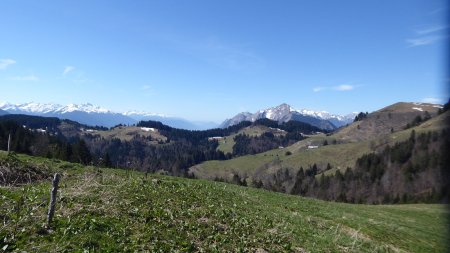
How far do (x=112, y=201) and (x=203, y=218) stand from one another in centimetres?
463

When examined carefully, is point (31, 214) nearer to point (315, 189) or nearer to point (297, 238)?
point (297, 238)

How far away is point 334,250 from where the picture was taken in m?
19.5

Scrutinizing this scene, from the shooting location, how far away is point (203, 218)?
1916 centimetres

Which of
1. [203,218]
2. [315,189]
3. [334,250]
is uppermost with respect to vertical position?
[203,218]

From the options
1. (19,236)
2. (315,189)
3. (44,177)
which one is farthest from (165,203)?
(315,189)

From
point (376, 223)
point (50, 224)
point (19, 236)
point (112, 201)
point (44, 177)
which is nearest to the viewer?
point (19, 236)

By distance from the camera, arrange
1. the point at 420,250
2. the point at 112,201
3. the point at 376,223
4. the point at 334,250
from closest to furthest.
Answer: the point at 112,201
the point at 334,250
the point at 420,250
the point at 376,223

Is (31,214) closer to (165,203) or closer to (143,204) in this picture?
(143,204)

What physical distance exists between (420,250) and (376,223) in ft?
18.7

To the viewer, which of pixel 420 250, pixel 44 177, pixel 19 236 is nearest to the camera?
pixel 19 236

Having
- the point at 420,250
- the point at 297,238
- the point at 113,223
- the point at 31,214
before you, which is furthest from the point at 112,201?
the point at 420,250

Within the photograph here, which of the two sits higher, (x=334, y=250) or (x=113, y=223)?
(x=113, y=223)

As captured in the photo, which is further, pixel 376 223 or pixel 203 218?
pixel 376 223

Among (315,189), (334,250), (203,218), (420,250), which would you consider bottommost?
(315,189)
